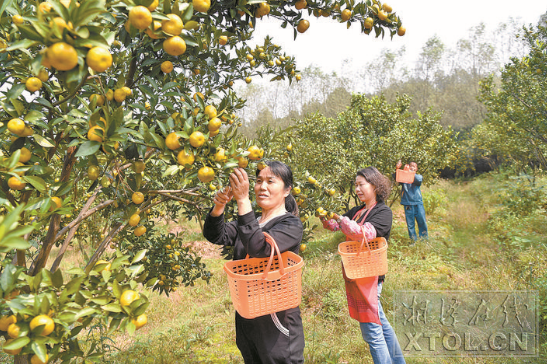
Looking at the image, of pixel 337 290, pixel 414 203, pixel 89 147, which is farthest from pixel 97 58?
pixel 414 203

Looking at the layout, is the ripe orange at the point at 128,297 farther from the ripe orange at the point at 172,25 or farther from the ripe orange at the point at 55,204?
the ripe orange at the point at 172,25

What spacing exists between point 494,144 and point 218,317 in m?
10.9

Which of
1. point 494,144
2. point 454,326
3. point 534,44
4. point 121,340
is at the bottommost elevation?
point 121,340

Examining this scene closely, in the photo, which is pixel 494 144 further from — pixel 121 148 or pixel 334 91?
pixel 334 91

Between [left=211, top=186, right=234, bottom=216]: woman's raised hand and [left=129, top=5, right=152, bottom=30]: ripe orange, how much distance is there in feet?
2.74

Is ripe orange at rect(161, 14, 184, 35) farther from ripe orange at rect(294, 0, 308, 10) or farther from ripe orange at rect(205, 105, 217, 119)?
ripe orange at rect(294, 0, 308, 10)

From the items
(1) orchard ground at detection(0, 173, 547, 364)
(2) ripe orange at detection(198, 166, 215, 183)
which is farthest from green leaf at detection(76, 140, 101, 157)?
(1) orchard ground at detection(0, 173, 547, 364)

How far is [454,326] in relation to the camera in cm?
319

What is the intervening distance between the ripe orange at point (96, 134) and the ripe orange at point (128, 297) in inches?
17.6

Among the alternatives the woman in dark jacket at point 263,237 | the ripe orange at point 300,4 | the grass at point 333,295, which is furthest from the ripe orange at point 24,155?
the grass at point 333,295

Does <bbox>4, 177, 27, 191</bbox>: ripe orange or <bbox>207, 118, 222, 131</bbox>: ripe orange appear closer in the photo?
<bbox>4, 177, 27, 191</bbox>: ripe orange

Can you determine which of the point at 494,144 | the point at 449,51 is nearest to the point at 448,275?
the point at 494,144

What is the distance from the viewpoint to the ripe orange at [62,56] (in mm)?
668

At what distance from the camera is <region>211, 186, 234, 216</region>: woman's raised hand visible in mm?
1540
